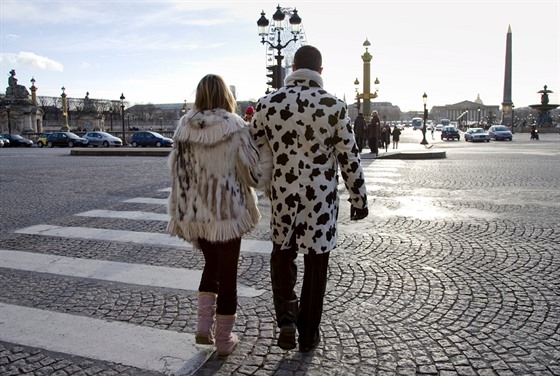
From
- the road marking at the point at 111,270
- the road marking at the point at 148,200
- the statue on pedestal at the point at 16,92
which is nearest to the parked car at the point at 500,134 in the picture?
the road marking at the point at 148,200

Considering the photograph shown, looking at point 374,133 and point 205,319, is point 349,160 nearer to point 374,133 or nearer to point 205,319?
point 205,319

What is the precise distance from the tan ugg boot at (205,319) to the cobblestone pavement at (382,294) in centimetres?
13

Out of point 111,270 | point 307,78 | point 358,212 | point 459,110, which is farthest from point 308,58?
point 459,110

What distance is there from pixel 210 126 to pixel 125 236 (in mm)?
4092

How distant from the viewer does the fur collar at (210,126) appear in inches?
131

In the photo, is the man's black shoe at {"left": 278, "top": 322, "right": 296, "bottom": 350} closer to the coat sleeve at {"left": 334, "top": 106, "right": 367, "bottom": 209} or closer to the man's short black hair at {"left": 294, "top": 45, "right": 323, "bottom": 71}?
the coat sleeve at {"left": 334, "top": 106, "right": 367, "bottom": 209}

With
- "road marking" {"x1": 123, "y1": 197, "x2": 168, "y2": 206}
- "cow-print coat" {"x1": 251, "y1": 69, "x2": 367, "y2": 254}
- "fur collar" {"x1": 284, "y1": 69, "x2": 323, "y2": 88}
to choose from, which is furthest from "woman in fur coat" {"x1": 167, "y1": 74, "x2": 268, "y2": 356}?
"road marking" {"x1": 123, "y1": 197, "x2": 168, "y2": 206}

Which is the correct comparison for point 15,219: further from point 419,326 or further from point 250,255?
point 419,326

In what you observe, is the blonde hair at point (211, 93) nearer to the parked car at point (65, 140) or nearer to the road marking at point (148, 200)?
the road marking at point (148, 200)

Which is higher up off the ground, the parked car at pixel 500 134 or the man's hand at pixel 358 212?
the parked car at pixel 500 134

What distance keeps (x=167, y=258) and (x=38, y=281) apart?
1338mm

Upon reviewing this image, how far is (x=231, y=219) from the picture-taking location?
3445mm

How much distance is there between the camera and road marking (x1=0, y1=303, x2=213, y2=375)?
3.41m

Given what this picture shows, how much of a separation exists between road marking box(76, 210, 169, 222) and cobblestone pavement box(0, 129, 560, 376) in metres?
0.20
